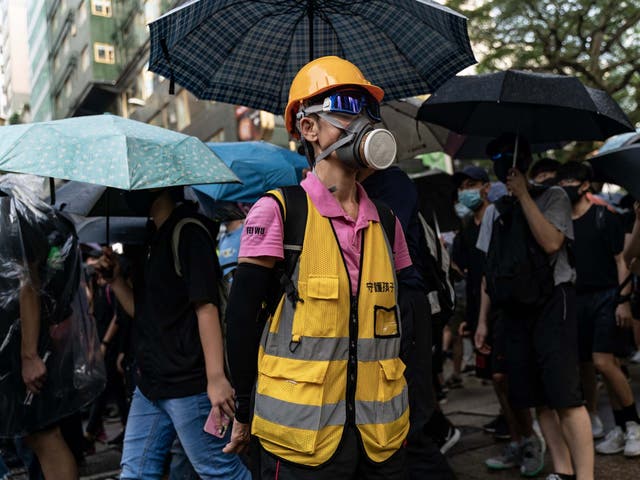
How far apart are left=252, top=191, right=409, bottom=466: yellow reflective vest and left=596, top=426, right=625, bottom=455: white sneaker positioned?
3.24 metres

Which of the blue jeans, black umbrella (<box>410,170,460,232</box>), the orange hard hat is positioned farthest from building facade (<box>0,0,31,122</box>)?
the orange hard hat

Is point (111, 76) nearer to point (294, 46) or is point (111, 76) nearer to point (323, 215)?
point (294, 46)

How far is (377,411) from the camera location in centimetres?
215

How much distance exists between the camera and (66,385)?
3.70 meters

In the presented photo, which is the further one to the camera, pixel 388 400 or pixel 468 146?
pixel 468 146

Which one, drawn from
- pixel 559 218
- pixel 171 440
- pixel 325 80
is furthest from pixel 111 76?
pixel 325 80

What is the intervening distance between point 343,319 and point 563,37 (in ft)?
47.9

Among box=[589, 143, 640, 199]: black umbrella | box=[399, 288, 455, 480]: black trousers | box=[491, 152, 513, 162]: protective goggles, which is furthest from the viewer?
box=[491, 152, 513, 162]: protective goggles

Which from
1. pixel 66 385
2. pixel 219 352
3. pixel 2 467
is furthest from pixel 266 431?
pixel 66 385

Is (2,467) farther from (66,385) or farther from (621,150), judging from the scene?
(621,150)

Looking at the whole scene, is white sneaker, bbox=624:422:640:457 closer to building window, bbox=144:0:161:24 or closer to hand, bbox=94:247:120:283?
hand, bbox=94:247:120:283

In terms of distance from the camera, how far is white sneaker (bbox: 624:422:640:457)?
4684 mm

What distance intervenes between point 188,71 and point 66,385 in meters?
1.89

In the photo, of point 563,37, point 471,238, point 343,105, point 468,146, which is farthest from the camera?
point 563,37
